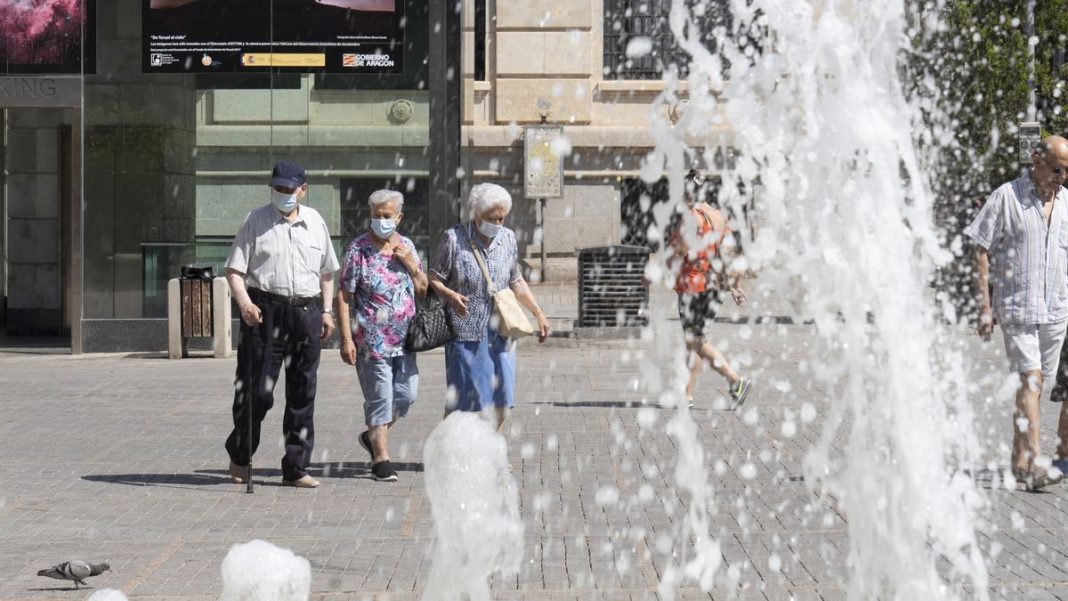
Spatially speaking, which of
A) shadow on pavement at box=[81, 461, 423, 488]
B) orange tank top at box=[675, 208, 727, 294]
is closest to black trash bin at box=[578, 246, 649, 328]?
orange tank top at box=[675, 208, 727, 294]

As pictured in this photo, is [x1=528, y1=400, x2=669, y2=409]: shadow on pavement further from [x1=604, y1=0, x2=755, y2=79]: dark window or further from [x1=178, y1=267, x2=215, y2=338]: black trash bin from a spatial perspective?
[x1=604, y1=0, x2=755, y2=79]: dark window

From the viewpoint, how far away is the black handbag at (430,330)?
9031 millimetres

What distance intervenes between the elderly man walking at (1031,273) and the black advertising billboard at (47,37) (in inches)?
478

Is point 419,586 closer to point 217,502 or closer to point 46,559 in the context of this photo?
point 46,559

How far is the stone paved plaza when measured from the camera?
20.6 feet

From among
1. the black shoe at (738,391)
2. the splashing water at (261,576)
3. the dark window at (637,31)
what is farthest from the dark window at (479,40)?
the splashing water at (261,576)

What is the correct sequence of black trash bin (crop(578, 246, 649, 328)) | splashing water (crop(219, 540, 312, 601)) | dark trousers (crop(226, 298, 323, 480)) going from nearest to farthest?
splashing water (crop(219, 540, 312, 601)) < dark trousers (crop(226, 298, 323, 480)) < black trash bin (crop(578, 246, 649, 328))

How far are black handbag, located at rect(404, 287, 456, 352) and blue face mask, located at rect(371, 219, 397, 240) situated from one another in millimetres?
508

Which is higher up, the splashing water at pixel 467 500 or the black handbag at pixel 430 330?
the black handbag at pixel 430 330

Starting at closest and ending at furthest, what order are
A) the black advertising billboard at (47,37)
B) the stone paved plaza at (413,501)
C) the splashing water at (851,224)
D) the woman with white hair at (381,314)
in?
1. the stone paved plaza at (413,501)
2. the splashing water at (851,224)
3. the woman with white hair at (381,314)
4. the black advertising billboard at (47,37)

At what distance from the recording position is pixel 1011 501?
7926mm

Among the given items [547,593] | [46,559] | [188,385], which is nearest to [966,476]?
[547,593]

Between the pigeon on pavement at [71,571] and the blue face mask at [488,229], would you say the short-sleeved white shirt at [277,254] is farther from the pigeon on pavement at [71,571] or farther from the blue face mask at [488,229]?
the pigeon on pavement at [71,571]

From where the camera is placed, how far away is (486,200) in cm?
907
